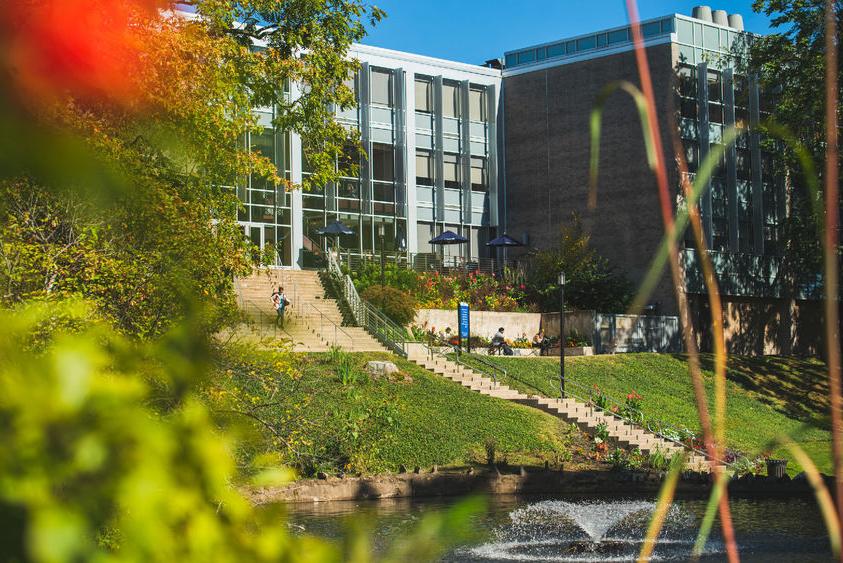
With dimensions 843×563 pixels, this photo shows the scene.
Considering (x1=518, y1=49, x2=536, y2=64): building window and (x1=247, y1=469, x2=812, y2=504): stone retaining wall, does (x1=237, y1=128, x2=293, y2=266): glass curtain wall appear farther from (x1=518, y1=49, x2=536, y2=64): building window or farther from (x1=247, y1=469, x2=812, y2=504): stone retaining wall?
(x1=247, y1=469, x2=812, y2=504): stone retaining wall

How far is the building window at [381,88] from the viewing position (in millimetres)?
55562

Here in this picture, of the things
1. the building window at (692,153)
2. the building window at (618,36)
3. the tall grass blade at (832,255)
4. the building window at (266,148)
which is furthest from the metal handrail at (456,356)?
the tall grass blade at (832,255)

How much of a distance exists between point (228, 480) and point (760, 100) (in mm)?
56540

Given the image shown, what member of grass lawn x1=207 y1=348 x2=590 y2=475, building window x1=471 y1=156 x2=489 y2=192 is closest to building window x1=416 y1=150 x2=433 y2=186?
building window x1=471 y1=156 x2=489 y2=192

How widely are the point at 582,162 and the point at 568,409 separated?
23800 millimetres

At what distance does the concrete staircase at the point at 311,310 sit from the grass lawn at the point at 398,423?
2.42 meters

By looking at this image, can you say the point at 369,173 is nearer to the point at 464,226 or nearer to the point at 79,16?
the point at 464,226

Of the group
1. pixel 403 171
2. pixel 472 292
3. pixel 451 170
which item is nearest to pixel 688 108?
pixel 451 170

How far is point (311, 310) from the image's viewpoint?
44.2 metres

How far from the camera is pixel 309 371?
33.2 metres

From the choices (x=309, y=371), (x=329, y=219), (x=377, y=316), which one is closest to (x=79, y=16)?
(x=309, y=371)

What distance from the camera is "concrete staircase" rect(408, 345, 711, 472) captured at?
31717mm

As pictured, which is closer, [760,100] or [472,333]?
[472,333]

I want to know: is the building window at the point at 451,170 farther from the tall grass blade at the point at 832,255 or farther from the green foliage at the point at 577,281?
the tall grass blade at the point at 832,255
